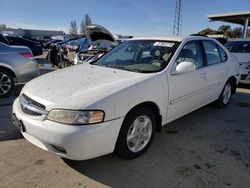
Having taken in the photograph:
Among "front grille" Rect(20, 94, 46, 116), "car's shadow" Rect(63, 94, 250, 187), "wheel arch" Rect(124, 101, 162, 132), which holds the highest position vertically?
"front grille" Rect(20, 94, 46, 116)

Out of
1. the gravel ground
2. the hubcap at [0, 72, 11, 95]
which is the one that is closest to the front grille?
the gravel ground

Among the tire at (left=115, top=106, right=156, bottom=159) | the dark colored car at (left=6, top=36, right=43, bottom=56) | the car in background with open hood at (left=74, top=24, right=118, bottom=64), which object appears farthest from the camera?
the dark colored car at (left=6, top=36, right=43, bottom=56)

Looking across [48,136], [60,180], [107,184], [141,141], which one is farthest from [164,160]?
[48,136]

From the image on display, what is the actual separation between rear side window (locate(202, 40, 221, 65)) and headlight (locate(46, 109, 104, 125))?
105 inches

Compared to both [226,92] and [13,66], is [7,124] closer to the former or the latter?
[13,66]

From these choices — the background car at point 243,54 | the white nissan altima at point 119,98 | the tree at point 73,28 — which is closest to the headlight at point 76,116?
the white nissan altima at point 119,98

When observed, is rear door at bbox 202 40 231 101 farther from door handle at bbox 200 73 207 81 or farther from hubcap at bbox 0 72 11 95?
hubcap at bbox 0 72 11 95

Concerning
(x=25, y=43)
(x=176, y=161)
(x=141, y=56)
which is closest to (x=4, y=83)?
(x=141, y=56)

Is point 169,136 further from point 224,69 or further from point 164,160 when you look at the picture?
point 224,69

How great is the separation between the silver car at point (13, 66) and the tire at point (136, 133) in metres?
4.07

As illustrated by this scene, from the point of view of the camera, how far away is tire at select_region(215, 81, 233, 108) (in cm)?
503

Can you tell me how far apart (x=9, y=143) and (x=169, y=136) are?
2.37 metres

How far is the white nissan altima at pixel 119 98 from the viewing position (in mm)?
2420

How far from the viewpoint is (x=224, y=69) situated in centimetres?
476
